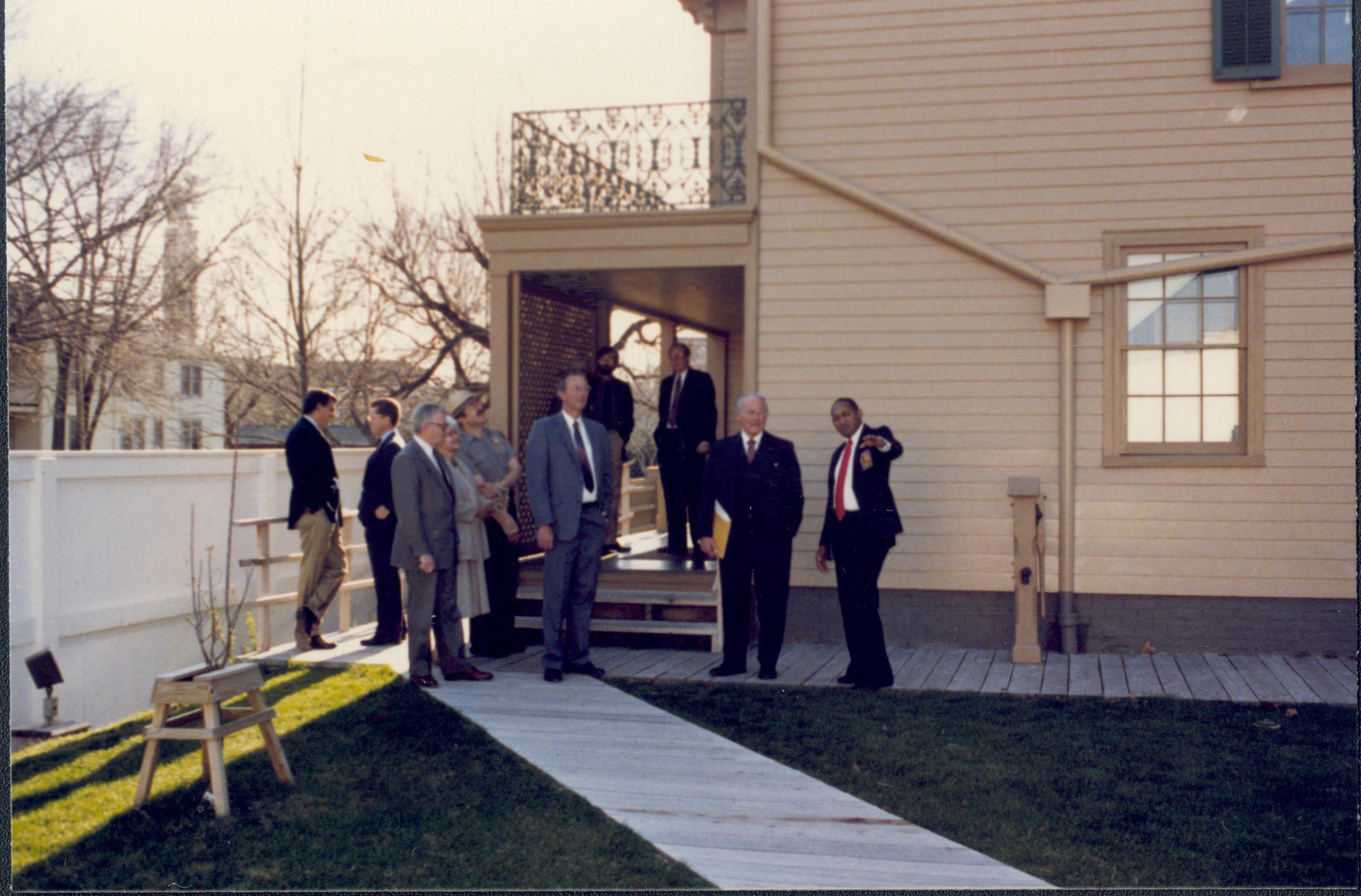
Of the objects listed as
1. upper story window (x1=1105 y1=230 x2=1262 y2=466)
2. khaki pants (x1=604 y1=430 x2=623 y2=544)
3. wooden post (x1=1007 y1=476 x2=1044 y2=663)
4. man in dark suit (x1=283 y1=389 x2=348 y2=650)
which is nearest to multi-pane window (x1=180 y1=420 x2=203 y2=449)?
khaki pants (x1=604 y1=430 x2=623 y2=544)

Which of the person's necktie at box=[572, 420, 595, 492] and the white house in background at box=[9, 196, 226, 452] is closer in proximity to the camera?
the person's necktie at box=[572, 420, 595, 492]

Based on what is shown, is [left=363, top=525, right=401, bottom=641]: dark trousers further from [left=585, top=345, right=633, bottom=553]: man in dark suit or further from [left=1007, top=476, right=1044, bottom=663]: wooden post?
[left=1007, top=476, right=1044, bottom=663]: wooden post

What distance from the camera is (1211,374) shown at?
30.0 feet

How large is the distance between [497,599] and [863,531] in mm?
2950

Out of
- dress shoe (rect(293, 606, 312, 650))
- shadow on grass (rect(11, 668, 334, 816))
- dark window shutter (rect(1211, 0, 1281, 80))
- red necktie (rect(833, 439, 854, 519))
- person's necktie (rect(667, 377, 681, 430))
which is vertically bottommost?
shadow on grass (rect(11, 668, 334, 816))

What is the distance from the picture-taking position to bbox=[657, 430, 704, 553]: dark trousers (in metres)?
10.9

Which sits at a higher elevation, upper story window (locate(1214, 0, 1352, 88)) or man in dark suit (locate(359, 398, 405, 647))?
upper story window (locate(1214, 0, 1352, 88))

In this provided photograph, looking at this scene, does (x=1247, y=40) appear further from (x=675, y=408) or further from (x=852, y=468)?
(x=675, y=408)

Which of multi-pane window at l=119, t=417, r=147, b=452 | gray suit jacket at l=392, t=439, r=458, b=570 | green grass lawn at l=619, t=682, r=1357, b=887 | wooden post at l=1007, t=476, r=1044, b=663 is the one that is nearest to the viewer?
green grass lawn at l=619, t=682, r=1357, b=887

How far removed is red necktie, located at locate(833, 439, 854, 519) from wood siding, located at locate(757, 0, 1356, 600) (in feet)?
5.13

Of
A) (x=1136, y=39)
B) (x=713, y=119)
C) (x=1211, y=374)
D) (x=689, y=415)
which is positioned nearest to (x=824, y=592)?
(x=689, y=415)

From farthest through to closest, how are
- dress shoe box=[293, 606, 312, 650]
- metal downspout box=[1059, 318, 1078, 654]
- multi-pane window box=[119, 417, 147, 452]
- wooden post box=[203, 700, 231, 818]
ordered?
1. multi-pane window box=[119, 417, 147, 452]
2. dress shoe box=[293, 606, 312, 650]
3. metal downspout box=[1059, 318, 1078, 654]
4. wooden post box=[203, 700, 231, 818]

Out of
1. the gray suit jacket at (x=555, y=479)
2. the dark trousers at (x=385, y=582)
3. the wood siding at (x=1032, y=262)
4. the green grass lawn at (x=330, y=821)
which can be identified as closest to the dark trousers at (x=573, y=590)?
the gray suit jacket at (x=555, y=479)

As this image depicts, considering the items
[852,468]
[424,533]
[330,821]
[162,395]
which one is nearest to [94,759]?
[330,821]
